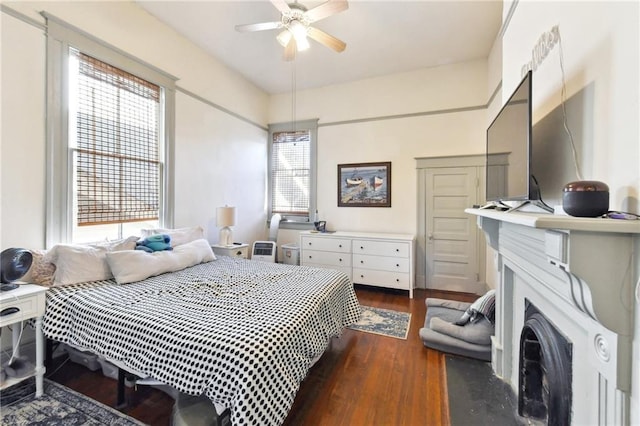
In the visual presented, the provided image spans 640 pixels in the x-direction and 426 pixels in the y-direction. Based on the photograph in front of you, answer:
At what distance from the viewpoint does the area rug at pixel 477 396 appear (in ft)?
5.17

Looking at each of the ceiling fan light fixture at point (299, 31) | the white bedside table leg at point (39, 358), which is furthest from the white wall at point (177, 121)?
the ceiling fan light fixture at point (299, 31)

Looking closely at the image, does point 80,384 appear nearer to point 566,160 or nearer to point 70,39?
point 70,39

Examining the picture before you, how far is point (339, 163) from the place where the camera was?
4582mm

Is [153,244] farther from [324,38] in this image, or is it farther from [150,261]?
[324,38]

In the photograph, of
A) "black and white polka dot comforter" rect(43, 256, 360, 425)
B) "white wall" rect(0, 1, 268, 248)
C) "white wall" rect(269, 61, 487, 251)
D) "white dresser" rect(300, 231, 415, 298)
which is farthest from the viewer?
"white wall" rect(269, 61, 487, 251)

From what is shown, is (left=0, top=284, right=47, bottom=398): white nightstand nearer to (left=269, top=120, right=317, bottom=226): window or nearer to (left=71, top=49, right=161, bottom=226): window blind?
(left=71, top=49, right=161, bottom=226): window blind

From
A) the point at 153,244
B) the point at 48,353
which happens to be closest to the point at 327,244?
the point at 153,244

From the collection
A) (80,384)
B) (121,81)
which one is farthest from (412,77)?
(80,384)

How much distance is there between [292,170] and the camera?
495cm

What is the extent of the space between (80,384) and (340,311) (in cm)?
197

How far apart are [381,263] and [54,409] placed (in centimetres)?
339

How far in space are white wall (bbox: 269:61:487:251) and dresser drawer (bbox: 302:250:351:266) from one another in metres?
0.64

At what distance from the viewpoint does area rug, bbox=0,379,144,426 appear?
1.54 m

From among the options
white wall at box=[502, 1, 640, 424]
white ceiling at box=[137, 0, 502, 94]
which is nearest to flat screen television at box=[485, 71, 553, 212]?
white wall at box=[502, 1, 640, 424]
